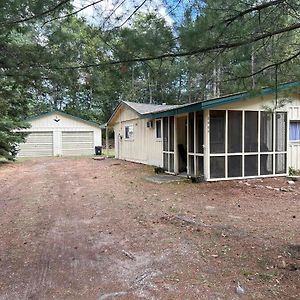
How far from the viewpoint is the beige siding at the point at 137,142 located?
1455 cm

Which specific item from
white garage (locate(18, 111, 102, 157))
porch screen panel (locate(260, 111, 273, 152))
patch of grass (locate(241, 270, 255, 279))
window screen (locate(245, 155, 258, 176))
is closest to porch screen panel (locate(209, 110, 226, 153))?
window screen (locate(245, 155, 258, 176))

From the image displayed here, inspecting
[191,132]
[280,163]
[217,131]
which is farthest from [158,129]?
[280,163]

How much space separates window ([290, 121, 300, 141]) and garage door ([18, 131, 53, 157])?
1740cm

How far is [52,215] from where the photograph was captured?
6.24 m

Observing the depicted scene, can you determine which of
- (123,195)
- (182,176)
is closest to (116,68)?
(123,195)

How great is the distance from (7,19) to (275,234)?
14.8ft

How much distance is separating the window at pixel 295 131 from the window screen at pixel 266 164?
1521 millimetres

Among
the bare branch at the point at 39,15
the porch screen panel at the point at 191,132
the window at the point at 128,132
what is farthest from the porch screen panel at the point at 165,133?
the bare branch at the point at 39,15

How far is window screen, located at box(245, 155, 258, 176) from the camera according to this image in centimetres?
1019

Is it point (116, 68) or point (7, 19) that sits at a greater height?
point (7, 19)

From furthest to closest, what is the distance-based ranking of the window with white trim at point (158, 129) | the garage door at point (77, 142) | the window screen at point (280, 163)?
the garage door at point (77, 142) < the window with white trim at point (158, 129) < the window screen at point (280, 163)

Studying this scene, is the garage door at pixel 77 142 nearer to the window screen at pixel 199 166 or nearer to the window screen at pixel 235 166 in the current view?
the window screen at pixel 199 166

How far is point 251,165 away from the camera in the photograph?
10.3 meters

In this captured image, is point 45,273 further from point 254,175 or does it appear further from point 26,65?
point 254,175
